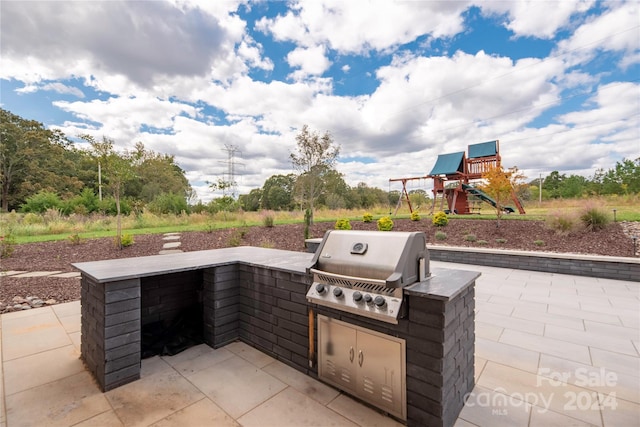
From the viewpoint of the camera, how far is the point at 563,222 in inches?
259

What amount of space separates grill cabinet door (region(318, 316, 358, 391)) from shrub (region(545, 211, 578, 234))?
24.8ft

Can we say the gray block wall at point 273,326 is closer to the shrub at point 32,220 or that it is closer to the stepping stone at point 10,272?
the stepping stone at point 10,272

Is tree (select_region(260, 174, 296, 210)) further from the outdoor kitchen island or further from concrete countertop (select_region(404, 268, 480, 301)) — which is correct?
concrete countertop (select_region(404, 268, 480, 301))

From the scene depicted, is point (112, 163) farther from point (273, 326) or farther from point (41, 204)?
point (41, 204)

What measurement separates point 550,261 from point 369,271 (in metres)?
5.75

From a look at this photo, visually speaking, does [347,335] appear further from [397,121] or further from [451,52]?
[397,121]

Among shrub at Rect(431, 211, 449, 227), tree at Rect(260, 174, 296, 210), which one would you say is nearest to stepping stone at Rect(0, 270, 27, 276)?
shrub at Rect(431, 211, 449, 227)

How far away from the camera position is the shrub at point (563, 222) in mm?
6485

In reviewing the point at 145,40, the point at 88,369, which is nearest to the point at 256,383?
the point at 88,369

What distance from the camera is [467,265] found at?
5.92 metres

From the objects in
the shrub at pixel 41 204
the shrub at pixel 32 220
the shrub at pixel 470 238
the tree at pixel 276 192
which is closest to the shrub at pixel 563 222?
the shrub at pixel 470 238

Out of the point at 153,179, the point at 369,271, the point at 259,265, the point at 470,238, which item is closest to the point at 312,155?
the point at 470,238

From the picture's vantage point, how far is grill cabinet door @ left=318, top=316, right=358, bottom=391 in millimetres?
1688

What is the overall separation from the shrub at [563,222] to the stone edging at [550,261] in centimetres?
196
